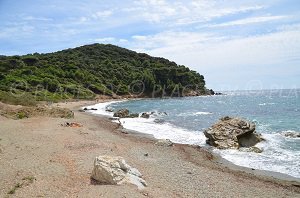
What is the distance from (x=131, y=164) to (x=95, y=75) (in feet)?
375

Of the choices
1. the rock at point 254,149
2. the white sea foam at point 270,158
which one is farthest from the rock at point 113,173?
the rock at point 254,149

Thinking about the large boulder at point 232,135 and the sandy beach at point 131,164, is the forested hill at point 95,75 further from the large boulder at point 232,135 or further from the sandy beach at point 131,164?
Answer: the sandy beach at point 131,164

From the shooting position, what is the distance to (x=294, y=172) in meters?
17.4

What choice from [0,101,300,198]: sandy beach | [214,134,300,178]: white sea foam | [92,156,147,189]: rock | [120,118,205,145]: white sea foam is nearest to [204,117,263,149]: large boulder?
[214,134,300,178]: white sea foam

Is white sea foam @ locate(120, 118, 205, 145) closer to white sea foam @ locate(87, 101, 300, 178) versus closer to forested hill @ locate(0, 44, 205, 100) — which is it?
white sea foam @ locate(87, 101, 300, 178)

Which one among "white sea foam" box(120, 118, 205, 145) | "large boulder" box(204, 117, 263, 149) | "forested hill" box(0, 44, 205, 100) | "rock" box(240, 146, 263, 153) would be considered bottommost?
"white sea foam" box(120, 118, 205, 145)

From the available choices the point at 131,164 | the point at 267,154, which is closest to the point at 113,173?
the point at 131,164

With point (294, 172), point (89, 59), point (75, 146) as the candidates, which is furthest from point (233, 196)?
point (89, 59)

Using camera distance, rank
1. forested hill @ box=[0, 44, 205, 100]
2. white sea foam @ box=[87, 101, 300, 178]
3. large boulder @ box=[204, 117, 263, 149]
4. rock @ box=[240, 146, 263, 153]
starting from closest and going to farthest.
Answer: white sea foam @ box=[87, 101, 300, 178], rock @ box=[240, 146, 263, 153], large boulder @ box=[204, 117, 263, 149], forested hill @ box=[0, 44, 205, 100]

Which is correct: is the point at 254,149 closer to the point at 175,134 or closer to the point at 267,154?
the point at 267,154

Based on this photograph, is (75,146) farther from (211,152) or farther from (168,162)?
(211,152)

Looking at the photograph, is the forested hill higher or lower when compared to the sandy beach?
higher

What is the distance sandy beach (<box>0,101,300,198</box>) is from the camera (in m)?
12.8

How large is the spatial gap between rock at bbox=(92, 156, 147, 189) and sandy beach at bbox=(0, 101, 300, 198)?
0.35 meters
